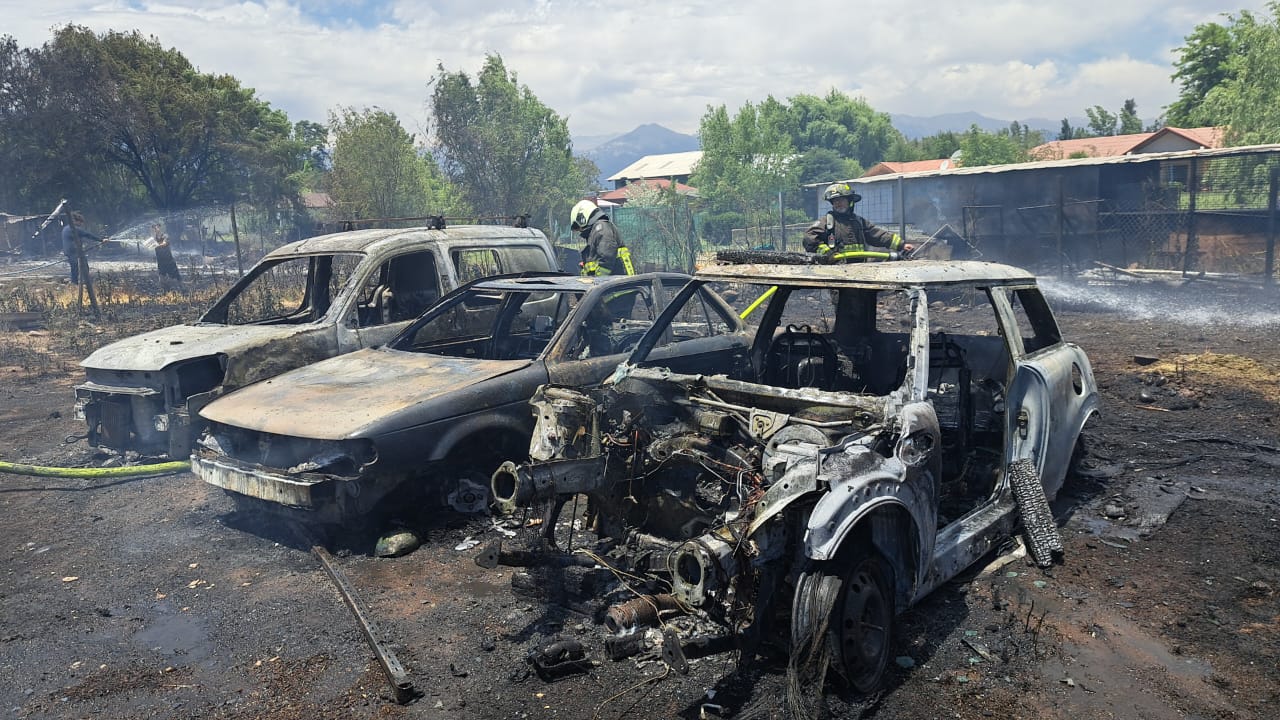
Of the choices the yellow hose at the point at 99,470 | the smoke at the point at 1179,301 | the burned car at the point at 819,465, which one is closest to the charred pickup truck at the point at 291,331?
the yellow hose at the point at 99,470

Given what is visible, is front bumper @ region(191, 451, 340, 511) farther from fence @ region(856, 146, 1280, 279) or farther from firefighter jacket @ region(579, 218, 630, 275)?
fence @ region(856, 146, 1280, 279)

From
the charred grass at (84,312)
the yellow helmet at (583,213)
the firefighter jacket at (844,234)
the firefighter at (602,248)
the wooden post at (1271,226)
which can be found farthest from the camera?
the wooden post at (1271,226)

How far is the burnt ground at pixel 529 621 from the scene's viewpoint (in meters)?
3.35

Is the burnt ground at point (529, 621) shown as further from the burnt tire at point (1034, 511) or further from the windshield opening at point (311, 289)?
the windshield opening at point (311, 289)

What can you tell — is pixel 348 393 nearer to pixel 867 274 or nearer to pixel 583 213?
pixel 867 274

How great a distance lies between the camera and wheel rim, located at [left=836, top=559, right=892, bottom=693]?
10.7 feet

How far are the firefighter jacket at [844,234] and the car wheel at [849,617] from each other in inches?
174

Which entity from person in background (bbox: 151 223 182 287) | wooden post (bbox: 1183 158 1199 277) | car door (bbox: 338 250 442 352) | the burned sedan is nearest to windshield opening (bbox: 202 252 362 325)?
car door (bbox: 338 250 442 352)

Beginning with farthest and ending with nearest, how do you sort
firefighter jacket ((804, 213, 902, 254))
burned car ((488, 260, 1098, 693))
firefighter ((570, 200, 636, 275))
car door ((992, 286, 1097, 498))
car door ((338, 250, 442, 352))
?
firefighter ((570, 200, 636, 275)) → firefighter jacket ((804, 213, 902, 254)) → car door ((338, 250, 442, 352)) → car door ((992, 286, 1097, 498)) → burned car ((488, 260, 1098, 693))

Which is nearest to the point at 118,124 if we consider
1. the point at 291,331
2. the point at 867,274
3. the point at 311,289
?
the point at 311,289

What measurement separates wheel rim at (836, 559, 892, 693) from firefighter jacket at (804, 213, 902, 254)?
4.43 metres

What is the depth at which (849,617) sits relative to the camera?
3.29m

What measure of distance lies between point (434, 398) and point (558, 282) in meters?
1.64

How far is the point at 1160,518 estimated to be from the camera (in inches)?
202
